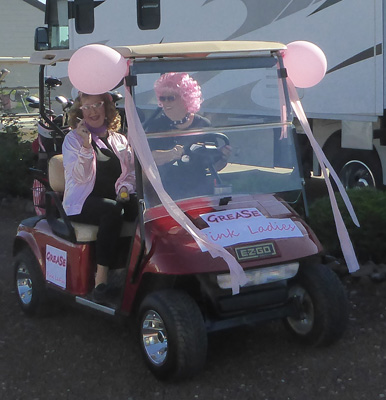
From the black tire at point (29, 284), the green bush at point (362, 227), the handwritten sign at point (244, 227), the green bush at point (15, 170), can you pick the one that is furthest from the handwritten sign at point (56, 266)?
the green bush at point (15, 170)

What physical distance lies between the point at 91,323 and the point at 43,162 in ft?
6.13

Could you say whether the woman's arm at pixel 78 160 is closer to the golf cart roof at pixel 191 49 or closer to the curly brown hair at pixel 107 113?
the curly brown hair at pixel 107 113

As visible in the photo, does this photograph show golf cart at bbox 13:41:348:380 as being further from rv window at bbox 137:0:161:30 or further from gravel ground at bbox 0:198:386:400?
rv window at bbox 137:0:161:30

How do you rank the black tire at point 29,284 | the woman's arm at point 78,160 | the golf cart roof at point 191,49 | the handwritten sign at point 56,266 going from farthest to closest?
the black tire at point 29,284 < the handwritten sign at point 56,266 < the woman's arm at point 78,160 < the golf cart roof at point 191,49

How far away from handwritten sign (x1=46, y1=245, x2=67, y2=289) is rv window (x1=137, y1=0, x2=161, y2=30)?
587 cm

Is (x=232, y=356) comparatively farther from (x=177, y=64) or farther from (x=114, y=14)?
(x=114, y=14)

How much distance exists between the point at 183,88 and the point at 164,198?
0.71 meters

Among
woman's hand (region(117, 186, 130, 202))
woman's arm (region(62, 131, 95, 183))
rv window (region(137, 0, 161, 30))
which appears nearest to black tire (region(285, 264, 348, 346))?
woman's hand (region(117, 186, 130, 202))

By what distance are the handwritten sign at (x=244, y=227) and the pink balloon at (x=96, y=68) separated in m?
0.85

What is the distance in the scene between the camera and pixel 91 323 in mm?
5156

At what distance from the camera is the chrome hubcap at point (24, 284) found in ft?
17.3

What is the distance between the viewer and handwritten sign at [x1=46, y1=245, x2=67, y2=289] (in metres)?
4.84

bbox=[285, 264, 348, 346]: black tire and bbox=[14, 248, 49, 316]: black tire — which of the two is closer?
bbox=[285, 264, 348, 346]: black tire

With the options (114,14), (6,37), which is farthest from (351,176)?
(6,37)
